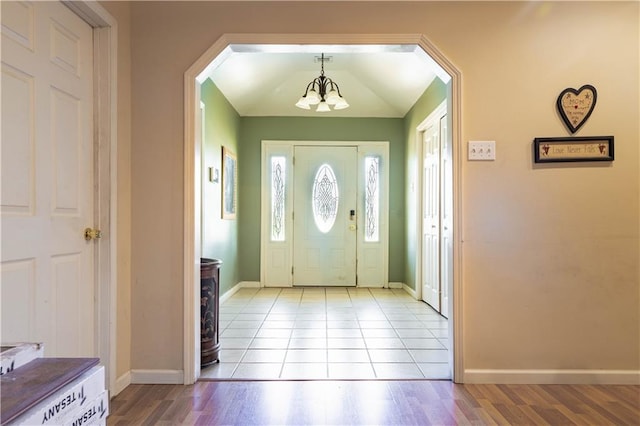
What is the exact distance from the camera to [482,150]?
228 centimetres

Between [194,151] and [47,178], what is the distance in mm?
764

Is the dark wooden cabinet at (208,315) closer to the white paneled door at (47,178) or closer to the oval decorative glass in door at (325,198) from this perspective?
the white paneled door at (47,178)

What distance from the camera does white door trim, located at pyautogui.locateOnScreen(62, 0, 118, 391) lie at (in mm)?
2059

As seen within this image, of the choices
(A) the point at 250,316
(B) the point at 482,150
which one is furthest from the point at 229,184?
(B) the point at 482,150

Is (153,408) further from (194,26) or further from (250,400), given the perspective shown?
(194,26)

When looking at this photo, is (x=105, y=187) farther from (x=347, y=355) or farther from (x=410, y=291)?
(x=410, y=291)

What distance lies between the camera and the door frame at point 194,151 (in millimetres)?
2275

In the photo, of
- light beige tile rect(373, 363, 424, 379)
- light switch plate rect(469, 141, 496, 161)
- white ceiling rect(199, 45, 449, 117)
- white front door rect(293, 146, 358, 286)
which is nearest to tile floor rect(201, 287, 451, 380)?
light beige tile rect(373, 363, 424, 379)

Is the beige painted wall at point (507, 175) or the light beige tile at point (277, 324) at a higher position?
the beige painted wall at point (507, 175)

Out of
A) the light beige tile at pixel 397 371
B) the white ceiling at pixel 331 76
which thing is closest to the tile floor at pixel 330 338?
the light beige tile at pixel 397 371

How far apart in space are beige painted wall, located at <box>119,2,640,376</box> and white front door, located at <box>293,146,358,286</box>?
3237mm

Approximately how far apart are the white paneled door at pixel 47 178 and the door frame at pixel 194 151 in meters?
0.47

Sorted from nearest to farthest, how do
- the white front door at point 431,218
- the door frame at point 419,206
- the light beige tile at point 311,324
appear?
1. the light beige tile at point 311,324
2. the white front door at point 431,218
3. the door frame at point 419,206

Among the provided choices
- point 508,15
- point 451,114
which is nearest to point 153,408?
point 451,114
